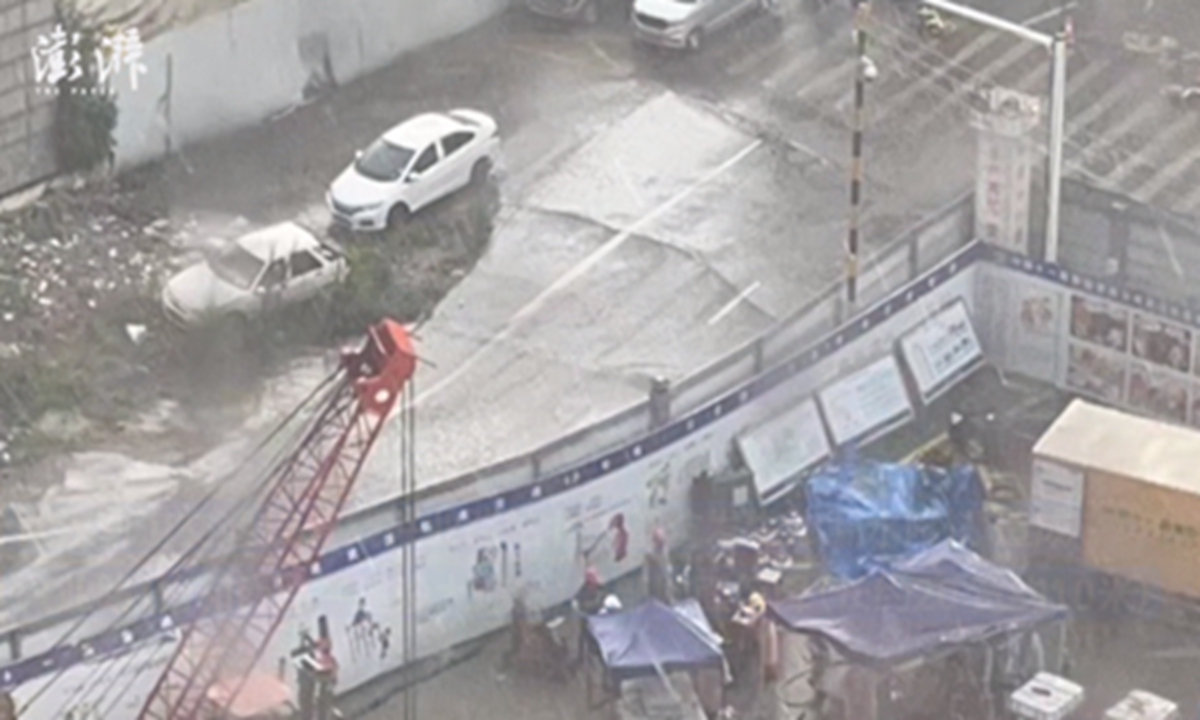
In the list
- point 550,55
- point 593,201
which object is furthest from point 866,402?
point 550,55

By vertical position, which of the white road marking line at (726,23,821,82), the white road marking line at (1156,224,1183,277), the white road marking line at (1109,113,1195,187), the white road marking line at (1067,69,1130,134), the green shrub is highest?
the green shrub

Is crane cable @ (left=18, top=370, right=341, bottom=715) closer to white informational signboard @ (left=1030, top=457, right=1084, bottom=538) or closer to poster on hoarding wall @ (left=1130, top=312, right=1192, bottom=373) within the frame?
white informational signboard @ (left=1030, top=457, right=1084, bottom=538)

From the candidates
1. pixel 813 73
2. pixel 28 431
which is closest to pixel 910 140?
pixel 813 73

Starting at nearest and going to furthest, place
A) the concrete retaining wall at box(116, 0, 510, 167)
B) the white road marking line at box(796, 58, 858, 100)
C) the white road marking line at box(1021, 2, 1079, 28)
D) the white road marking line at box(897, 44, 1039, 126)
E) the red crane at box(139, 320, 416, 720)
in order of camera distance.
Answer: the red crane at box(139, 320, 416, 720) < the concrete retaining wall at box(116, 0, 510, 167) < the white road marking line at box(897, 44, 1039, 126) < the white road marking line at box(796, 58, 858, 100) < the white road marking line at box(1021, 2, 1079, 28)

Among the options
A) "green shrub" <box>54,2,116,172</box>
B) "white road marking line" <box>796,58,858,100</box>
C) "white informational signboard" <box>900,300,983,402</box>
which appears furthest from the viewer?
"white road marking line" <box>796,58,858,100</box>

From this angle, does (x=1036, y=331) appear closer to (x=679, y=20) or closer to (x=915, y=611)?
(x=915, y=611)

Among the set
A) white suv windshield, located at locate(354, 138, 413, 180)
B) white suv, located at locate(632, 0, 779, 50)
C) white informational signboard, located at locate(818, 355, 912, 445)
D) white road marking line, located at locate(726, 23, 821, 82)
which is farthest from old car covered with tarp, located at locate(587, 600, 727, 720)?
white suv, located at locate(632, 0, 779, 50)

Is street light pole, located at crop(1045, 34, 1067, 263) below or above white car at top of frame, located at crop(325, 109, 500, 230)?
above
